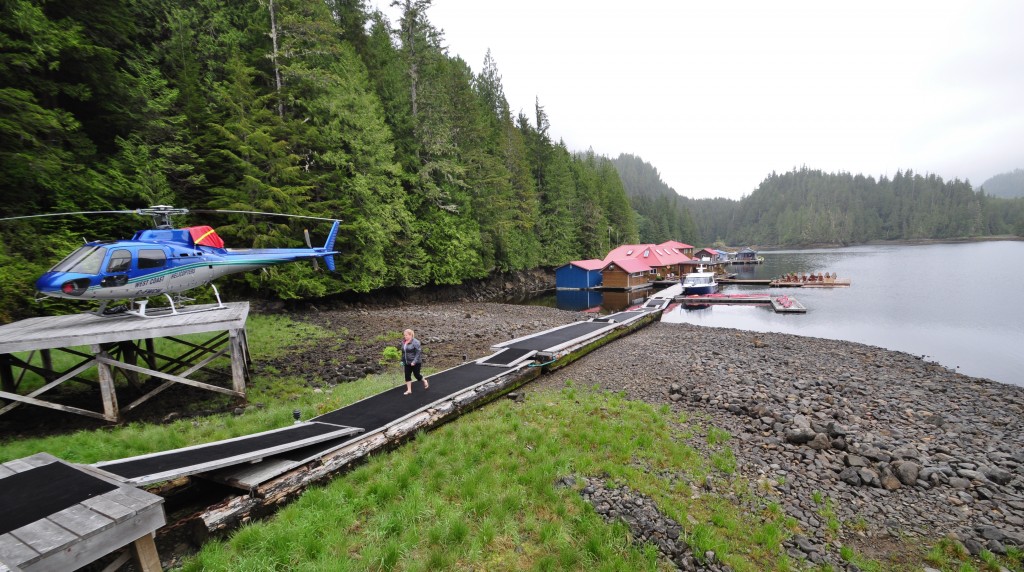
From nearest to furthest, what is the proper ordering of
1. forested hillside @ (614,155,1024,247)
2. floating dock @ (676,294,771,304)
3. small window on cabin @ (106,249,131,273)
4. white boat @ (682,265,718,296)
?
small window on cabin @ (106,249,131,273), floating dock @ (676,294,771,304), white boat @ (682,265,718,296), forested hillside @ (614,155,1024,247)

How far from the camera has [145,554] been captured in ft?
12.9

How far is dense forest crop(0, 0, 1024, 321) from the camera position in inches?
512

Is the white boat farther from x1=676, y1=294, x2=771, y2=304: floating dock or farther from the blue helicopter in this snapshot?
the blue helicopter

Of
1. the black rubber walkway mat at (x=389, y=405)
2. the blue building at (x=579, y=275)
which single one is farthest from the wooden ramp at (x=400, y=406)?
the blue building at (x=579, y=275)

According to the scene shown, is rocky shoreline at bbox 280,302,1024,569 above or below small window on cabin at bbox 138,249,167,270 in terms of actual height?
below

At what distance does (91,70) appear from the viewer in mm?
14836

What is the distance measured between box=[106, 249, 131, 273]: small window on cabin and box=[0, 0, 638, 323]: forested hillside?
6.31 m

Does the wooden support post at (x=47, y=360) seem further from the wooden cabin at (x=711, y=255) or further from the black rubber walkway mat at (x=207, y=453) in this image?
the wooden cabin at (x=711, y=255)

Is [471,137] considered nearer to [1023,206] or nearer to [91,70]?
[91,70]

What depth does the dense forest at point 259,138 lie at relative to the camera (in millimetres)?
13008

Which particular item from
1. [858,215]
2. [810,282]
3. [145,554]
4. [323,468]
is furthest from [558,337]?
[858,215]

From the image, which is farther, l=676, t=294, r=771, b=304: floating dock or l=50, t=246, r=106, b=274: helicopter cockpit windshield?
l=676, t=294, r=771, b=304: floating dock

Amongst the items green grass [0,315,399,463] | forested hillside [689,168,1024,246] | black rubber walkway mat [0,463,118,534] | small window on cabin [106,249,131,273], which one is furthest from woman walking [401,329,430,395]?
forested hillside [689,168,1024,246]

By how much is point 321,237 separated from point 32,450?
17.8 m
